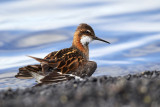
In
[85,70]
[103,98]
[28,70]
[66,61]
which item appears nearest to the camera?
[103,98]

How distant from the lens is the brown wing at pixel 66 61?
1251 centimetres

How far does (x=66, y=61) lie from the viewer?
1276 cm

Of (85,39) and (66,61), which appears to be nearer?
(66,61)

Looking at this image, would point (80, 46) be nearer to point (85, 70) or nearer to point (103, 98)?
point (85, 70)

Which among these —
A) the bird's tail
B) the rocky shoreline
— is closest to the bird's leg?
the bird's tail

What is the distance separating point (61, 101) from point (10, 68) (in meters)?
14.0

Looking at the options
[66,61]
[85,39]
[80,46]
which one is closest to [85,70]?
[66,61]

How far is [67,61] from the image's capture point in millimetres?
12773

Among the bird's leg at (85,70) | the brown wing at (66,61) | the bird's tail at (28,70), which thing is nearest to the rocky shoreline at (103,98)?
the bird's tail at (28,70)

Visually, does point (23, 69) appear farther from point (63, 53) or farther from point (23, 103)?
point (23, 103)

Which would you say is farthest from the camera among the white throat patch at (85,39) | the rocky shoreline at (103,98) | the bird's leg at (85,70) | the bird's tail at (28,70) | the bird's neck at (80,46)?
the white throat patch at (85,39)

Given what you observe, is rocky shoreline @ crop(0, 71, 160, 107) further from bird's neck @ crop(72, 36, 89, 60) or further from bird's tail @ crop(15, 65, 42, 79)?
bird's neck @ crop(72, 36, 89, 60)

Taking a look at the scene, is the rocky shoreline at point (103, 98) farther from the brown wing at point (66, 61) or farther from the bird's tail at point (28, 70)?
the brown wing at point (66, 61)

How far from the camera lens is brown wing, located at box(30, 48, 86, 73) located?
41.0 ft
